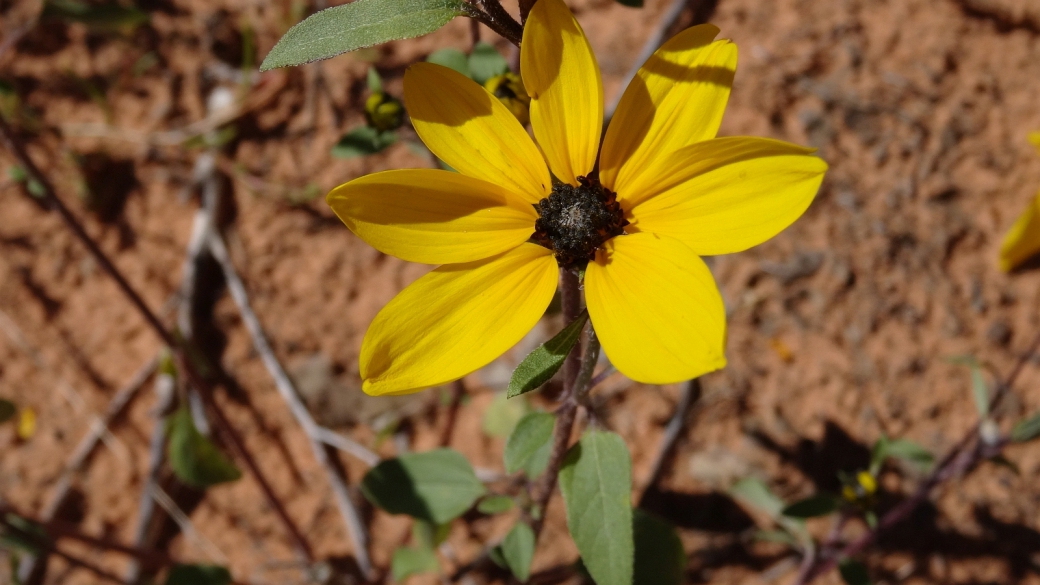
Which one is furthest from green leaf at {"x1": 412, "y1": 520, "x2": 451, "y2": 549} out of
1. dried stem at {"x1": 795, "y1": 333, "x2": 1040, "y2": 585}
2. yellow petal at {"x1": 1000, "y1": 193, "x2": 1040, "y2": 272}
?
yellow petal at {"x1": 1000, "y1": 193, "x2": 1040, "y2": 272}

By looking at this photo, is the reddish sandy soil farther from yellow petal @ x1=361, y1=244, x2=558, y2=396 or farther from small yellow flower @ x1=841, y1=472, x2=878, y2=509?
yellow petal @ x1=361, y1=244, x2=558, y2=396

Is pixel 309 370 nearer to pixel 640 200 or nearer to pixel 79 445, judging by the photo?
pixel 79 445

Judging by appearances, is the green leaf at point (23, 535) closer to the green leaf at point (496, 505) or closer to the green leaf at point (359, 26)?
the green leaf at point (496, 505)

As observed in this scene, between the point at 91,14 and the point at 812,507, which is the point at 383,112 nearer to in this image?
the point at 91,14

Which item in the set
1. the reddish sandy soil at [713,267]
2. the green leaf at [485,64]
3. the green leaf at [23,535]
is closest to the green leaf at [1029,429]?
the reddish sandy soil at [713,267]

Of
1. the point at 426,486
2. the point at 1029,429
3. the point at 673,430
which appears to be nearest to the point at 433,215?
the point at 426,486
